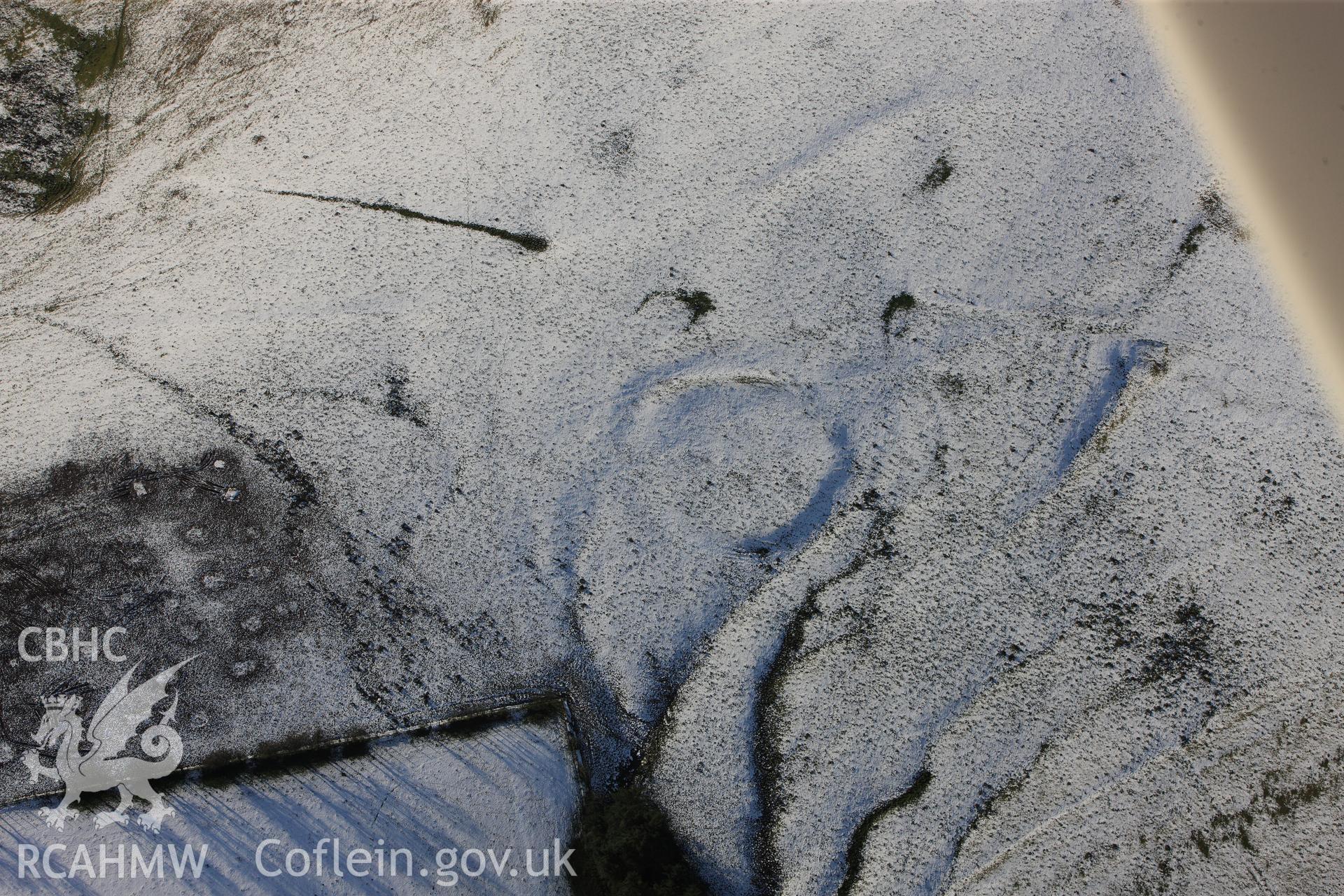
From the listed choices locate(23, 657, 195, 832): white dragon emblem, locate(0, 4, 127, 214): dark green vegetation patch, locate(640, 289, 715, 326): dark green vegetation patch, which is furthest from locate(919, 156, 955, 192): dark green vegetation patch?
locate(0, 4, 127, 214): dark green vegetation patch

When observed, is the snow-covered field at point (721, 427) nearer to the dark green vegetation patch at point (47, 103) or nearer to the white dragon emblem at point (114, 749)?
the dark green vegetation patch at point (47, 103)

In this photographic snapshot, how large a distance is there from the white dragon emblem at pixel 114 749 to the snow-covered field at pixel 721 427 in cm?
25

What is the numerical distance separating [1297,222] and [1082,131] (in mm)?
3146

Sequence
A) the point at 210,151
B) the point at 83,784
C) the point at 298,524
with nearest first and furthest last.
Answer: the point at 83,784, the point at 298,524, the point at 210,151

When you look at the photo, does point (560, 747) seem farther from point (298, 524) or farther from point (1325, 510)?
point (1325, 510)

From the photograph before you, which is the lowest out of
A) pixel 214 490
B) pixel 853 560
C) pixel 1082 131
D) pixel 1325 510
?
pixel 214 490

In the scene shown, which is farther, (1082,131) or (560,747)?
(1082,131)

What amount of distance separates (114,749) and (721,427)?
8976 mm

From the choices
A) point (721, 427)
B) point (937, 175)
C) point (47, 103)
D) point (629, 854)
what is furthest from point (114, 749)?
point (937, 175)

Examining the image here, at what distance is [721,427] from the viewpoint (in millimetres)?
9703

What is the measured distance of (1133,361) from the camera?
9.69 m

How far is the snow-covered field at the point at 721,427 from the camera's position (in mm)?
9008

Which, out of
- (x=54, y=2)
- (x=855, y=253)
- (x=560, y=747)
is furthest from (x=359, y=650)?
(x=54, y=2)

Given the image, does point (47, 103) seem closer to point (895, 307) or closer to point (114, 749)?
Answer: point (114, 749)
